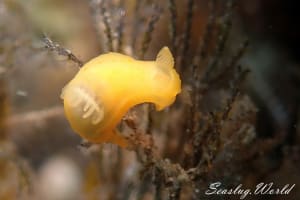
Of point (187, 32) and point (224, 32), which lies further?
point (187, 32)

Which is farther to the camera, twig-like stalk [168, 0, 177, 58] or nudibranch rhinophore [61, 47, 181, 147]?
twig-like stalk [168, 0, 177, 58]

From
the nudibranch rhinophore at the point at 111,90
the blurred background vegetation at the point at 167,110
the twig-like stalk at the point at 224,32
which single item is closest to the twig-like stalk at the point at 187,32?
the blurred background vegetation at the point at 167,110

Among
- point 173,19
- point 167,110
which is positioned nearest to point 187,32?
point 173,19

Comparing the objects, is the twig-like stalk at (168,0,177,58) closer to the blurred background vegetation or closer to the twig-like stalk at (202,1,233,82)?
the blurred background vegetation

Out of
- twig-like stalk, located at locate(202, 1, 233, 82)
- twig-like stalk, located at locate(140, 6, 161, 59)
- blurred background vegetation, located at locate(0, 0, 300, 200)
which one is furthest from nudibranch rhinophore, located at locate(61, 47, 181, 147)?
twig-like stalk, located at locate(202, 1, 233, 82)

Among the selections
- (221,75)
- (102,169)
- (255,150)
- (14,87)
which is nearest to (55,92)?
(14,87)

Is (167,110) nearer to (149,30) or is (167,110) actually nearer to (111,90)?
(149,30)
